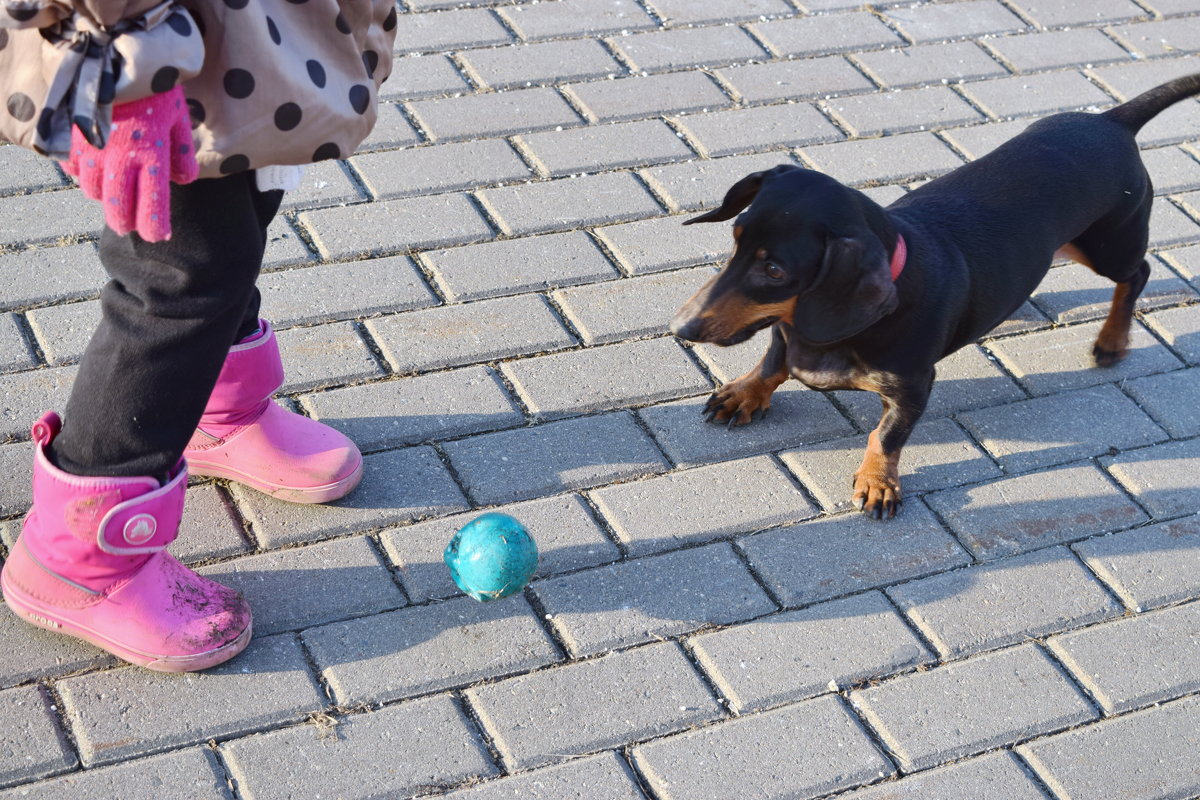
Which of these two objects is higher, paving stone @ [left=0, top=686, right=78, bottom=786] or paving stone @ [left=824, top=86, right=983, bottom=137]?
paving stone @ [left=824, top=86, right=983, bottom=137]

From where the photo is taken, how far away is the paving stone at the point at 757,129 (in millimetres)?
4016

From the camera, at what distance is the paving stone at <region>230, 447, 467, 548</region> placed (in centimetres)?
264

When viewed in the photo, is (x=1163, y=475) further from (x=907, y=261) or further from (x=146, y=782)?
(x=146, y=782)

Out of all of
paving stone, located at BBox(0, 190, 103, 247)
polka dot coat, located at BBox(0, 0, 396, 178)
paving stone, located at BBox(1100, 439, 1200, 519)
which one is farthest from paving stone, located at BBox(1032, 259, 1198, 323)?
paving stone, located at BBox(0, 190, 103, 247)

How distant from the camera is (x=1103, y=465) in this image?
305cm

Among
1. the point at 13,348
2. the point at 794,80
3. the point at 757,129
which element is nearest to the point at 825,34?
the point at 794,80

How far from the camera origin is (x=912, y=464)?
3039 mm

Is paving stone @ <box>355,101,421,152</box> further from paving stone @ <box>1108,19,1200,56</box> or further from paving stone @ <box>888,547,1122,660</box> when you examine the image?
paving stone @ <box>1108,19,1200,56</box>

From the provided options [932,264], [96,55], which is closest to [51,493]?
[96,55]

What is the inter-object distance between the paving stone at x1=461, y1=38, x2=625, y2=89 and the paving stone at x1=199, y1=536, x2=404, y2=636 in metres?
2.09

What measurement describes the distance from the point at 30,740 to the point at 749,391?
1716 mm

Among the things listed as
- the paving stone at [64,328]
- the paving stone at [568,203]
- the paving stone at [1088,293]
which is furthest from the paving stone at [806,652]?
the paving stone at [64,328]

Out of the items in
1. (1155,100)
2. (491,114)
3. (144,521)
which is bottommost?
(491,114)

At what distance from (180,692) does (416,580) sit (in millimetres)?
504
